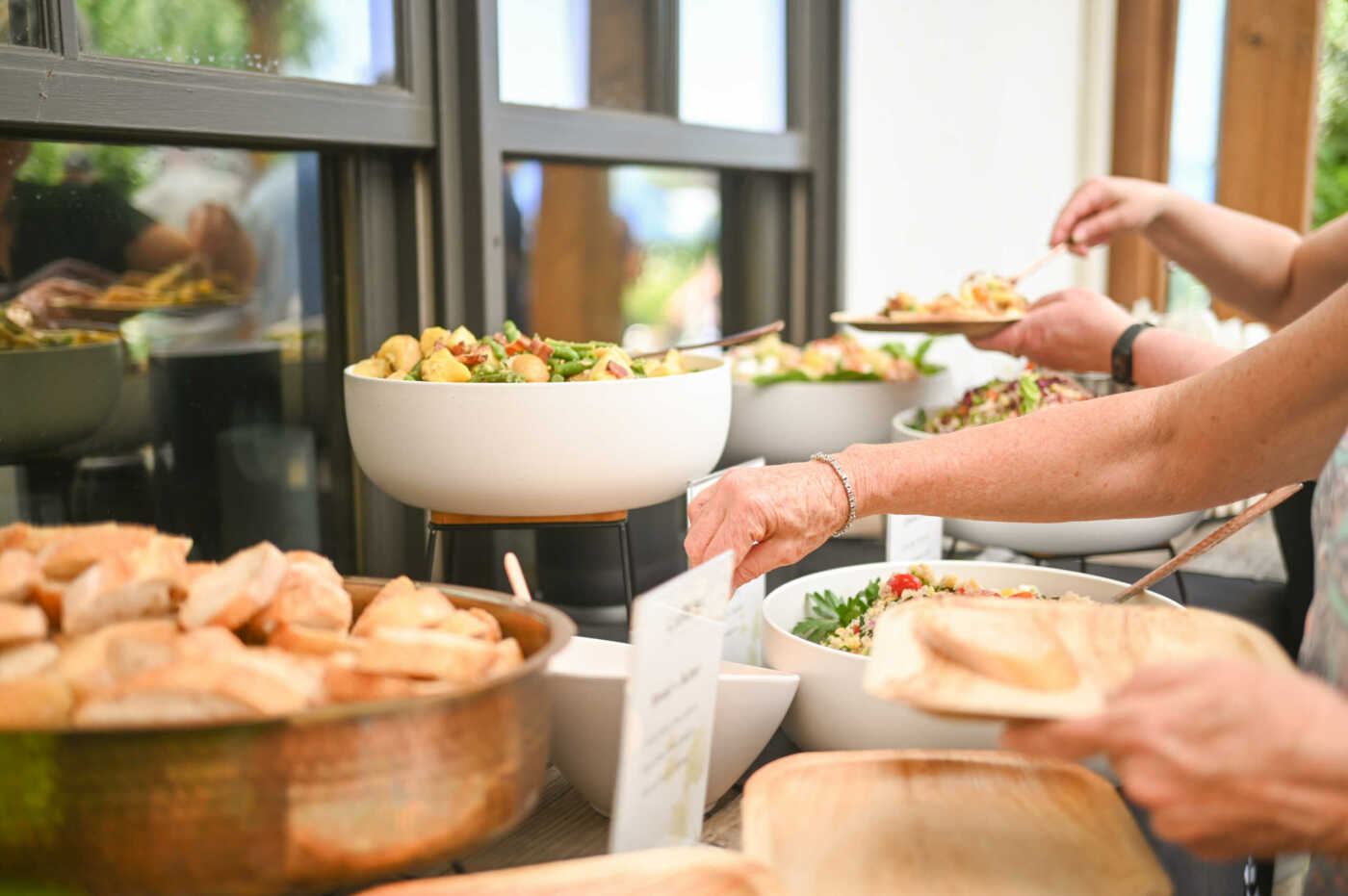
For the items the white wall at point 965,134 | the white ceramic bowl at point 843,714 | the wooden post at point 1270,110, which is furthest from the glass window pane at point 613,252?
the wooden post at point 1270,110

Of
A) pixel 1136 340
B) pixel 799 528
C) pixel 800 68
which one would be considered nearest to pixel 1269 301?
pixel 1136 340

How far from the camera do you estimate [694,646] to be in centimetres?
74

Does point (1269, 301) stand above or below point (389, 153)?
below

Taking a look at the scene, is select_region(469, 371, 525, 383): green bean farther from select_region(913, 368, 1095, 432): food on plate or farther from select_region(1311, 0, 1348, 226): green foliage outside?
select_region(1311, 0, 1348, 226): green foliage outside

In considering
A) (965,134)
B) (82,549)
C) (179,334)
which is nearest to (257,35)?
(179,334)

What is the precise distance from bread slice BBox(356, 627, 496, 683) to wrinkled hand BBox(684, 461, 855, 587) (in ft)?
1.17

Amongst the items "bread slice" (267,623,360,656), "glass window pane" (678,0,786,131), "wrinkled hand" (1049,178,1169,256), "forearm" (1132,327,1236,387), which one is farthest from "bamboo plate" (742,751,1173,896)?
"glass window pane" (678,0,786,131)

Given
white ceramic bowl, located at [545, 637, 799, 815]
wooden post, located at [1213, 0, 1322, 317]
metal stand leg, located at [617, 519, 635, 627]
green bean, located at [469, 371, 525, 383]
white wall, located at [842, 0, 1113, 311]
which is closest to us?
white ceramic bowl, located at [545, 637, 799, 815]

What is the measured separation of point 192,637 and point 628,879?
10.3 inches

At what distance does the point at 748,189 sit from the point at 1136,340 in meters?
0.92

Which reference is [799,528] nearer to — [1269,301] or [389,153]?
[389,153]

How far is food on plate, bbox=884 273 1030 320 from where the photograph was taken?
5.66 feet

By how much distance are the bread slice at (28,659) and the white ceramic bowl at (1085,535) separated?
1.07m

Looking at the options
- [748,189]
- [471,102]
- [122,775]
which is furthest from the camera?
[748,189]
